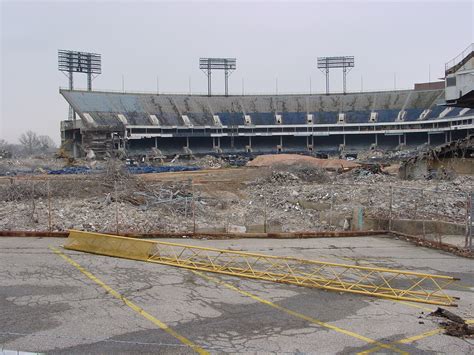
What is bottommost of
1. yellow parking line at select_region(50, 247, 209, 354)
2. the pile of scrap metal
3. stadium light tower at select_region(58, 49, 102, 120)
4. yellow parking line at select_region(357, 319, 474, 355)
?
yellow parking line at select_region(357, 319, 474, 355)

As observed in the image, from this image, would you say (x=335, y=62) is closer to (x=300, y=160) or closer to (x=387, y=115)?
(x=387, y=115)

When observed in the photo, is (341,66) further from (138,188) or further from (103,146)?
(138,188)

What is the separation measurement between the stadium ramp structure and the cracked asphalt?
0.32 meters

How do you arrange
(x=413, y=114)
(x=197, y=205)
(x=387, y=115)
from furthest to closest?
1. (x=387, y=115)
2. (x=413, y=114)
3. (x=197, y=205)

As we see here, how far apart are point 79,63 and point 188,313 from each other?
8998cm

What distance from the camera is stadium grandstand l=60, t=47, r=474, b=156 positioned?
3031 inches

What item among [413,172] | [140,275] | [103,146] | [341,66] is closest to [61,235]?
[140,275]

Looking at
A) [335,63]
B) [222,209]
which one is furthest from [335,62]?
[222,209]

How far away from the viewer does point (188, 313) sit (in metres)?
8.05

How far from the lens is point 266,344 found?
675cm

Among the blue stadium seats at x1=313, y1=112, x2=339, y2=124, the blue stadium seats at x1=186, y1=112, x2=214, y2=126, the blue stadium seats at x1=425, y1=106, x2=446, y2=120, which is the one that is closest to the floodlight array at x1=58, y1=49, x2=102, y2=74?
the blue stadium seats at x1=186, y1=112, x2=214, y2=126

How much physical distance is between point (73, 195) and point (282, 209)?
1052cm

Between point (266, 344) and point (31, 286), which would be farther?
point (31, 286)

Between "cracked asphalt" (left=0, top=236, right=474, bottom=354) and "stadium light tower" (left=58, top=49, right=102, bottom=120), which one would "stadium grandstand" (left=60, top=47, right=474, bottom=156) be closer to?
"stadium light tower" (left=58, top=49, right=102, bottom=120)
